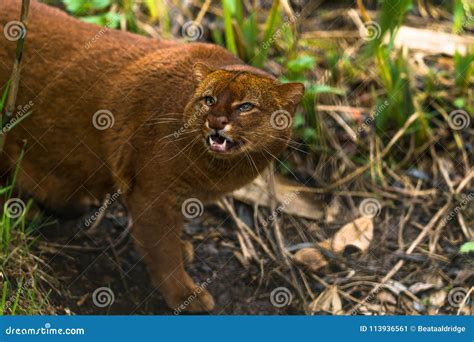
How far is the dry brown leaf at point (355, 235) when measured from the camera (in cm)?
536

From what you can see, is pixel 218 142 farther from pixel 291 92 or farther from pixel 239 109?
pixel 291 92

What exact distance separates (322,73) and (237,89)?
2017 mm

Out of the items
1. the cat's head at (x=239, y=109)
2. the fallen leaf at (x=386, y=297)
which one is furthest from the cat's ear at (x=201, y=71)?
the fallen leaf at (x=386, y=297)

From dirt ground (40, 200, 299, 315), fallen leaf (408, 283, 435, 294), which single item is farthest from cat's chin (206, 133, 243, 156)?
fallen leaf (408, 283, 435, 294)

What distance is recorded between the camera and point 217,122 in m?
4.09

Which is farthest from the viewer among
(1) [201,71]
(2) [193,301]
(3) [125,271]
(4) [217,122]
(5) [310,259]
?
(5) [310,259]

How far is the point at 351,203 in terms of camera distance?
18.5 feet

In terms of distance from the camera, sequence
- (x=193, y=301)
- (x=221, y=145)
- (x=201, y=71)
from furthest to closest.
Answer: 1. (x=193, y=301)
2. (x=201, y=71)
3. (x=221, y=145)

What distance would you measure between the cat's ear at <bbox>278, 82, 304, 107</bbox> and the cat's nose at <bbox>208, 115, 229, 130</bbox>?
1.36 feet

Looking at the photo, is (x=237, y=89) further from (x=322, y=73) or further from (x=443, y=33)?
(x=443, y=33)

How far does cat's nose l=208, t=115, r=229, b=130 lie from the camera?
409cm

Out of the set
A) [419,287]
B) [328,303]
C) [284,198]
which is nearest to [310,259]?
[328,303]

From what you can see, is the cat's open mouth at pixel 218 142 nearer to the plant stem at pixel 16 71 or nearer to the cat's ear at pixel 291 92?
the cat's ear at pixel 291 92

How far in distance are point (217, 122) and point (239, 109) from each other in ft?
0.58
